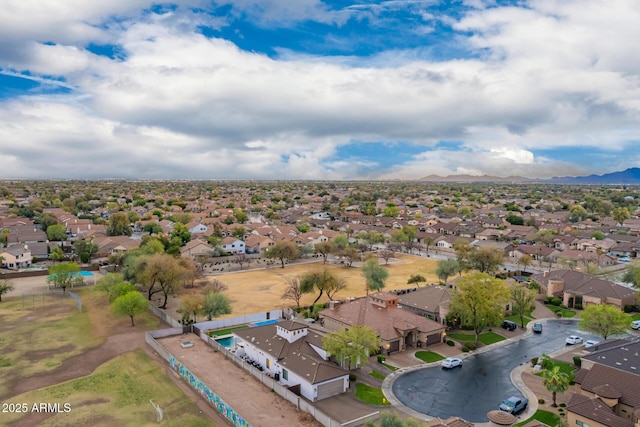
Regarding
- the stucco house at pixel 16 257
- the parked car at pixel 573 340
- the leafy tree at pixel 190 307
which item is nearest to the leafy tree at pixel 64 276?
the stucco house at pixel 16 257

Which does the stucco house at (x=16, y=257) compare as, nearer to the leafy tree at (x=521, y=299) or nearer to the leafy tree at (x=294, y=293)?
the leafy tree at (x=294, y=293)

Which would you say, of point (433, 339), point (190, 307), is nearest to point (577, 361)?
point (433, 339)

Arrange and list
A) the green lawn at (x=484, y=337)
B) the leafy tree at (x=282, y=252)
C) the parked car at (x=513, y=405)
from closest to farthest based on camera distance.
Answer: the parked car at (x=513, y=405) → the green lawn at (x=484, y=337) → the leafy tree at (x=282, y=252)

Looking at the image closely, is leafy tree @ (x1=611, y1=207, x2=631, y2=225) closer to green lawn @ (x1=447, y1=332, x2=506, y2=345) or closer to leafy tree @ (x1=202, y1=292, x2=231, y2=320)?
green lawn @ (x1=447, y1=332, x2=506, y2=345)

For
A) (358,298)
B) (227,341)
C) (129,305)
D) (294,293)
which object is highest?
(129,305)

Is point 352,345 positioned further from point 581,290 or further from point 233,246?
point 233,246

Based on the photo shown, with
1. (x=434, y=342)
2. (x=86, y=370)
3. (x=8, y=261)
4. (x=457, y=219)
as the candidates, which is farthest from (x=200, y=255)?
(x=457, y=219)
